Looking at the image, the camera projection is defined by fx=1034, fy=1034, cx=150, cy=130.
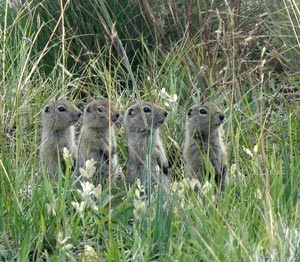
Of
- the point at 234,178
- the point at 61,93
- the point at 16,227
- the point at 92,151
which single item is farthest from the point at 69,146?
the point at 16,227

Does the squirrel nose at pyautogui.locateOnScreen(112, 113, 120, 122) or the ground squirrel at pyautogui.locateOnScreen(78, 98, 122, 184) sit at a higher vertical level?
the squirrel nose at pyautogui.locateOnScreen(112, 113, 120, 122)

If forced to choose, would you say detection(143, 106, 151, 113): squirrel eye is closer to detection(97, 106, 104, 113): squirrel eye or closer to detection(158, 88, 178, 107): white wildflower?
detection(158, 88, 178, 107): white wildflower

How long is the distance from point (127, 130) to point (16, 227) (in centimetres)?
217

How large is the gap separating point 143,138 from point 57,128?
1.91ft

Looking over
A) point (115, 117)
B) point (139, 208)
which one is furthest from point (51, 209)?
point (115, 117)

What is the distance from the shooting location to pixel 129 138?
6984mm

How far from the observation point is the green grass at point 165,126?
4.74m

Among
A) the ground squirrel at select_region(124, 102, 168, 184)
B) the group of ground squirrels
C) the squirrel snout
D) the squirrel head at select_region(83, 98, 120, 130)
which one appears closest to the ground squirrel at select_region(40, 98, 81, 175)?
the group of ground squirrels

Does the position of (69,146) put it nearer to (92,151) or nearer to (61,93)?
(92,151)

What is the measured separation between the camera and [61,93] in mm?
7684

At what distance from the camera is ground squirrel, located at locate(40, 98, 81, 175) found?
6848 millimetres

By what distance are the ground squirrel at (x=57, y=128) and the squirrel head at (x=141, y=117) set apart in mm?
351

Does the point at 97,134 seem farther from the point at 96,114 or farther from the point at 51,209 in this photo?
the point at 51,209

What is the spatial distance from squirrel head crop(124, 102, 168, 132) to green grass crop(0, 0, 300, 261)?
0.18 meters
